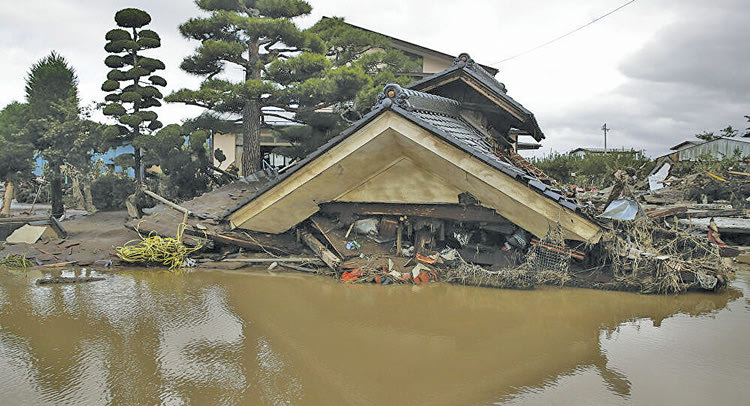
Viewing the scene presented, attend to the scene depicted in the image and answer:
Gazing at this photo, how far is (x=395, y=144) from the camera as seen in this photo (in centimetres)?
697

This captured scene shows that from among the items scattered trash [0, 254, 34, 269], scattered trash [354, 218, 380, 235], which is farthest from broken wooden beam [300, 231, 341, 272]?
scattered trash [0, 254, 34, 269]

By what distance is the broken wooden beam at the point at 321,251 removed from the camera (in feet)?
24.3

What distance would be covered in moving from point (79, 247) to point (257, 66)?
26.1 ft

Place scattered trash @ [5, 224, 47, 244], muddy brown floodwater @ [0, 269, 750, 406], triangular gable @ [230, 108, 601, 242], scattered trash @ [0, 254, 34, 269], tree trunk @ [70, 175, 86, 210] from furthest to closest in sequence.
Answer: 1. tree trunk @ [70, 175, 86, 210]
2. scattered trash @ [5, 224, 47, 244]
3. scattered trash @ [0, 254, 34, 269]
4. triangular gable @ [230, 108, 601, 242]
5. muddy brown floodwater @ [0, 269, 750, 406]

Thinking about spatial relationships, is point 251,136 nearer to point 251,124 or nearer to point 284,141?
point 251,124

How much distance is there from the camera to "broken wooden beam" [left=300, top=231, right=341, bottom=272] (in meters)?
7.39

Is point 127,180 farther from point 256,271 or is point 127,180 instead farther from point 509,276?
point 509,276

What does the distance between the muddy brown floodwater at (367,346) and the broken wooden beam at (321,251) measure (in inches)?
30.8

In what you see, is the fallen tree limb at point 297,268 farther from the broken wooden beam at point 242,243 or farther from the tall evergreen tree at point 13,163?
the tall evergreen tree at point 13,163

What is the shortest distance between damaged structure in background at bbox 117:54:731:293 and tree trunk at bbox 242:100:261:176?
583cm

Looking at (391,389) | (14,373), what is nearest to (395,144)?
(391,389)

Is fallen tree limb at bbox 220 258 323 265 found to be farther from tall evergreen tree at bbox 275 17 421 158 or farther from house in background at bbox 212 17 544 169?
house in background at bbox 212 17 544 169

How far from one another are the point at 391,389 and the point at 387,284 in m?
3.35

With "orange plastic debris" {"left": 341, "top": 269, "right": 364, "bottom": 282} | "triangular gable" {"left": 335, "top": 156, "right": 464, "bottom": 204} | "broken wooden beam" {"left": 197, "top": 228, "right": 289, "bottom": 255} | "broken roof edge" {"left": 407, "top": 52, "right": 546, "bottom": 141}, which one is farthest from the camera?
"broken roof edge" {"left": 407, "top": 52, "right": 546, "bottom": 141}
